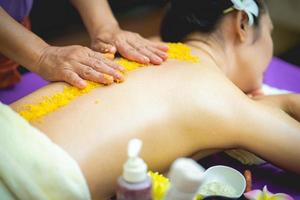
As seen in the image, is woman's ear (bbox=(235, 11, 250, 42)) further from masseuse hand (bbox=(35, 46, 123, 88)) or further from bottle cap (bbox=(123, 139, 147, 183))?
bottle cap (bbox=(123, 139, 147, 183))

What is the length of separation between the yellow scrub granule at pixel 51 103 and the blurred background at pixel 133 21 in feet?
6.32

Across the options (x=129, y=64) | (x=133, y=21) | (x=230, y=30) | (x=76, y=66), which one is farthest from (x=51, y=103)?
(x=133, y=21)

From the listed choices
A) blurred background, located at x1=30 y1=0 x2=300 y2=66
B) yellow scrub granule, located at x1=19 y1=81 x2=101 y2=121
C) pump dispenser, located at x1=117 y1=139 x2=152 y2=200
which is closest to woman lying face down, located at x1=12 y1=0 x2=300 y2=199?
yellow scrub granule, located at x1=19 y1=81 x2=101 y2=121

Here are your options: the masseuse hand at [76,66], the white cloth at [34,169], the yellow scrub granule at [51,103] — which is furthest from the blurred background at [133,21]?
the white cloth at [34,169]

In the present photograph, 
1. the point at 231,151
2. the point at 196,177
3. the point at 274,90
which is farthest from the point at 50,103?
the point at 274,90

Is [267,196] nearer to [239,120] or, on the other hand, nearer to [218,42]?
[239,120]

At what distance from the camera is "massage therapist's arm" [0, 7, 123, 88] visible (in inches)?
48.1

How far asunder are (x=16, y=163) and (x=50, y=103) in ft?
0.68

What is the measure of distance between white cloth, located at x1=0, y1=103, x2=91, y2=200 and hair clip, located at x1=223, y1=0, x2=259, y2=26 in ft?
2.53

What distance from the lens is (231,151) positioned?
1.45 m

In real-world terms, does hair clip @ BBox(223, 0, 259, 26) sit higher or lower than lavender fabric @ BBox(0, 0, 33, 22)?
lower

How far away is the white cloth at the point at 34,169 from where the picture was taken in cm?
99

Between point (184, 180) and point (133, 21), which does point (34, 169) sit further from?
point (133, 21)

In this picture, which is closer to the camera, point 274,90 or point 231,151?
point 231,151
